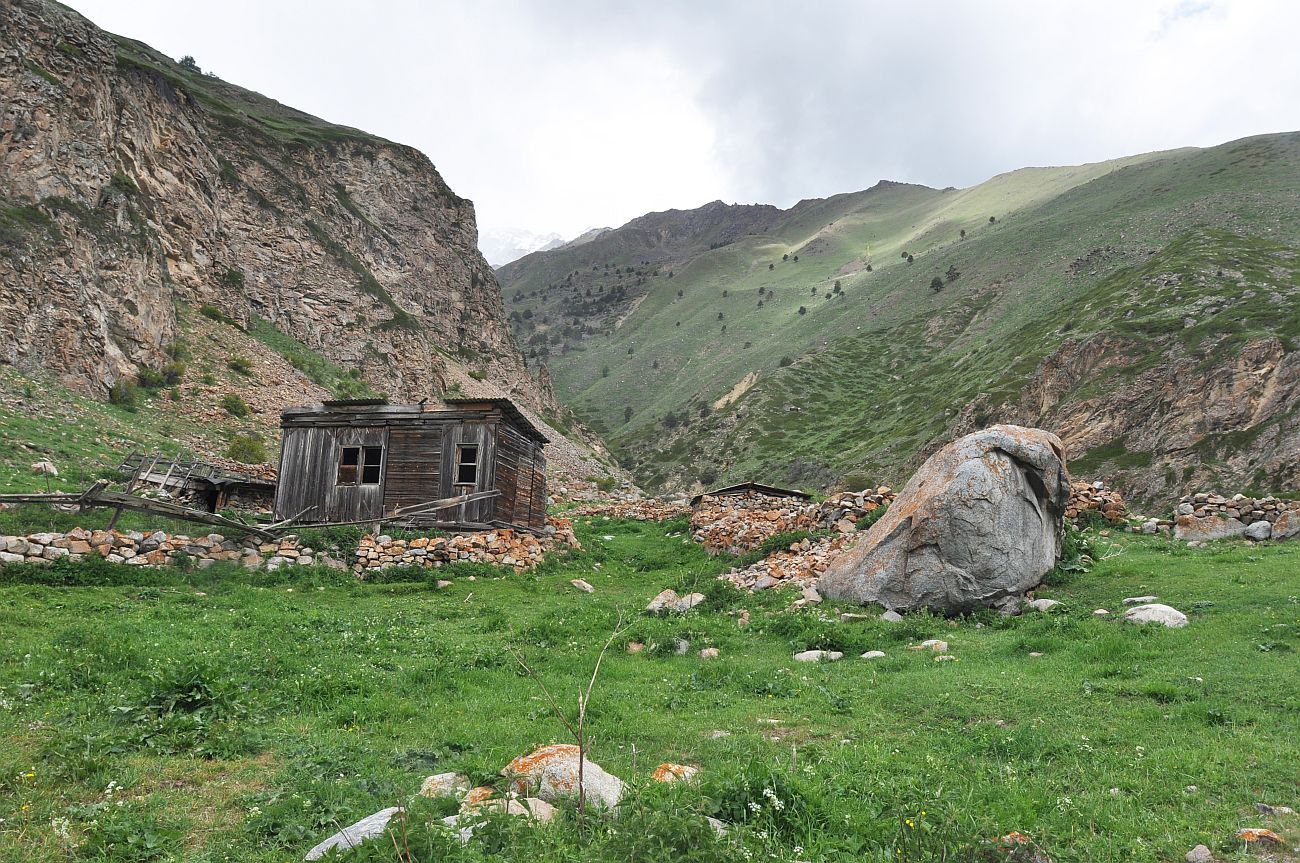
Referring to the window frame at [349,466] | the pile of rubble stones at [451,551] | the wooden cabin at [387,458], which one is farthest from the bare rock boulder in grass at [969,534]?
the window frame at [349,466]

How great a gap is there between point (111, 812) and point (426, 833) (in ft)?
10.5

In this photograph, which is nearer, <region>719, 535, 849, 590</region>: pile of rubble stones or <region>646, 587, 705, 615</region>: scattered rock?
<region>646, 587, 705, 615</region>: scattered rock

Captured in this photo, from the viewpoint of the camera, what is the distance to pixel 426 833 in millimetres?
4559

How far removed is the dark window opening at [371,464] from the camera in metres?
24.4

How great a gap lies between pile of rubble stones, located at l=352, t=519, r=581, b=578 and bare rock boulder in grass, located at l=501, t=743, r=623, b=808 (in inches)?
578

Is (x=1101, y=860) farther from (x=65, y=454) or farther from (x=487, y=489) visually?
(x=65, y=454)

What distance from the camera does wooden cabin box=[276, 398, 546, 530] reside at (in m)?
24.0

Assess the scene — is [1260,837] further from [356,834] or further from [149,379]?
[149,379]

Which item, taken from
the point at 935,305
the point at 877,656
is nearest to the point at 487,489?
the point at 877,656

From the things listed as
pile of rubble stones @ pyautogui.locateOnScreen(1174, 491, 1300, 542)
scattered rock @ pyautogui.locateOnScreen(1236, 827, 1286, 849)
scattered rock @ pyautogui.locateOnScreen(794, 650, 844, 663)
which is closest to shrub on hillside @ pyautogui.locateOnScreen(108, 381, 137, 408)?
scattered rock @ pyautogui.locateOnScreen(794, 650, 844, 663)

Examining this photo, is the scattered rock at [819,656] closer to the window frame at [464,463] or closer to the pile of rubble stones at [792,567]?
the pile of rubble stones at [792,567]

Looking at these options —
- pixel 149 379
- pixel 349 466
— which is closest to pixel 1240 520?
pixel 349 466

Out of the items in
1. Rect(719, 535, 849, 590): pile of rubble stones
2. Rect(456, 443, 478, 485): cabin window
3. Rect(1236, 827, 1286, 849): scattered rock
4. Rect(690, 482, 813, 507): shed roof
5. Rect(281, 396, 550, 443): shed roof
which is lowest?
Rect(1236, 827, 1286, 849): scattered rock

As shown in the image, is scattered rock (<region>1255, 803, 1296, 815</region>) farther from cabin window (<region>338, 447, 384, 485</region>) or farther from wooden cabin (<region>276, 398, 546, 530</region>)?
Answer: cabin window (<region>338, 447, 384, 485</region>)
